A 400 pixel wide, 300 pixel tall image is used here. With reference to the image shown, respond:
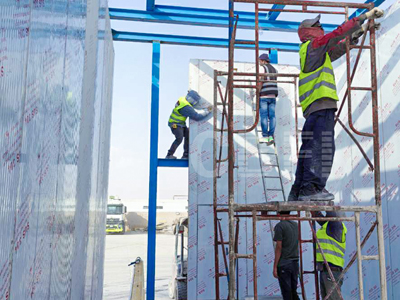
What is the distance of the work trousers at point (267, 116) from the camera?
31.1 ft

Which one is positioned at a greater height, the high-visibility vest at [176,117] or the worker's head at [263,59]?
the worker's head at [263,59]

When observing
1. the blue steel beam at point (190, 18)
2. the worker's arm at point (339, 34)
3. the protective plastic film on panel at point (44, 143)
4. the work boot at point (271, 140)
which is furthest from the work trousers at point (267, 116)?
the protective plastic film on panel at point (44, 143)

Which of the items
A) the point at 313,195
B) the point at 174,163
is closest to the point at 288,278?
the point at 313,195

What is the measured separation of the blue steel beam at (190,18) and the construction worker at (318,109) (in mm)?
4717

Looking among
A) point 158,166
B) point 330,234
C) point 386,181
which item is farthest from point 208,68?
point 330,234

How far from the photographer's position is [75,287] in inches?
166

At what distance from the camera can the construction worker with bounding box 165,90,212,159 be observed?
384 inches

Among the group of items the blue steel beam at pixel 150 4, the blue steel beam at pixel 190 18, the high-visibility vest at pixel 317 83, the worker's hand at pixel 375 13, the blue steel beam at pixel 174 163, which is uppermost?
the blue steel beam at pixel 150 4

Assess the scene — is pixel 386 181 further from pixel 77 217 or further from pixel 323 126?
pixel 77 217

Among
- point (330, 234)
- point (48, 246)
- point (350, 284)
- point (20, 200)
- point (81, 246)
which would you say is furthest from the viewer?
point (350, 284)

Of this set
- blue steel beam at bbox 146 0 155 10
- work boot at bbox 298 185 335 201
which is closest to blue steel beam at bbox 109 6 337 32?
blue steel beam at bbox 146 0 155 10

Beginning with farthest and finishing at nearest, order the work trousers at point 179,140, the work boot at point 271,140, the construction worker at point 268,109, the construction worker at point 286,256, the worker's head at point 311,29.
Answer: the work trousers at point 179,140 → the construction worker at point 268,109 → the work boot at point 271,140 → the construction worker at point 286,256 → the worker's head at point 311,29

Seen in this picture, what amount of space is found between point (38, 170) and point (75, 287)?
2085mm

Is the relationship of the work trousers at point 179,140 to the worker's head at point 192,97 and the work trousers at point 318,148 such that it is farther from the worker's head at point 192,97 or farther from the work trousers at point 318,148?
the work trousers at point 318,148
